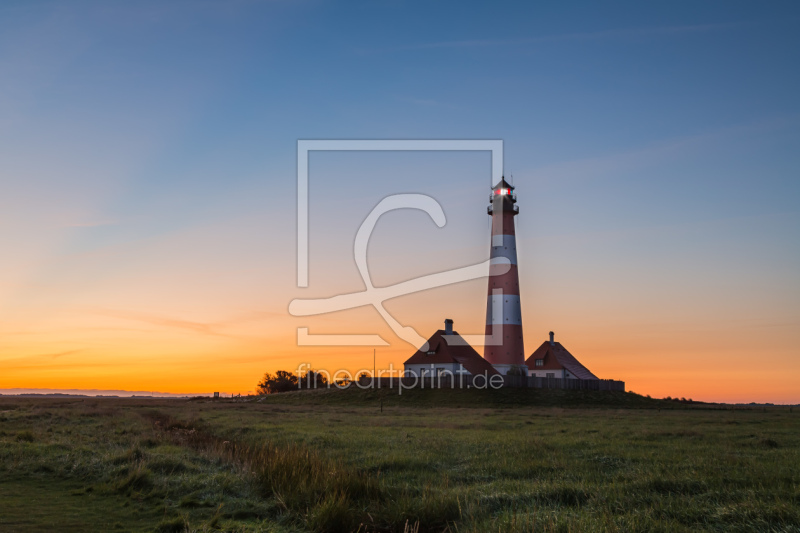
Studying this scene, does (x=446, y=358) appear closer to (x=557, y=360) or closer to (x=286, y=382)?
(x=557, y=360)

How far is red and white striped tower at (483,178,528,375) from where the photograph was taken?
61.7 metres

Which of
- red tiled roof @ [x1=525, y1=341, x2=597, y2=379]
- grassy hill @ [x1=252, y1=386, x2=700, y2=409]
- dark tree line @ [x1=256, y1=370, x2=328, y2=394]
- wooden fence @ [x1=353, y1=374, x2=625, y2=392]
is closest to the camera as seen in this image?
grassy hill @ [x1=252, y1=386, x2=700, y2=409]

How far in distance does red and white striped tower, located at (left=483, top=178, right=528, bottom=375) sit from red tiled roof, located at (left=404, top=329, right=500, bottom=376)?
4.90 m

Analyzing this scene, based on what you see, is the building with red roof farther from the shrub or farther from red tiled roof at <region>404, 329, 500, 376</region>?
the shrub

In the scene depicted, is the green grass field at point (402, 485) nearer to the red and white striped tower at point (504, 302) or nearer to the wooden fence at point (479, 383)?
the red and white striped tower at point (504, 302)

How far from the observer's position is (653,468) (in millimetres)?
14766

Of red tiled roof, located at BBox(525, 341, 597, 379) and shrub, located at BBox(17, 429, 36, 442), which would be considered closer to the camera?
shrub, located at BBox(17, 429, 36, 442)

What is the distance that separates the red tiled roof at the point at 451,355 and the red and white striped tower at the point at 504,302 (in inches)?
193

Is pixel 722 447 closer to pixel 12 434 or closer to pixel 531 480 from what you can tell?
pixel 531 480

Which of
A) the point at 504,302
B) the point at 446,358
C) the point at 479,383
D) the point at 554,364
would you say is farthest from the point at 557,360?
the point at 504,302

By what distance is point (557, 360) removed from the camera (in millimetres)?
77500

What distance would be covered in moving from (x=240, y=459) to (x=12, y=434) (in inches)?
462

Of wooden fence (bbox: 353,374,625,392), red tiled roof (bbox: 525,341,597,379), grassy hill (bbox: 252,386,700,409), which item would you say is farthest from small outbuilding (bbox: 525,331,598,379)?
grassy hill (bbox: 252,386,700,409)

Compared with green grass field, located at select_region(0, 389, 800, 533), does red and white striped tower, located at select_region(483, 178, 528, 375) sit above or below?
above
